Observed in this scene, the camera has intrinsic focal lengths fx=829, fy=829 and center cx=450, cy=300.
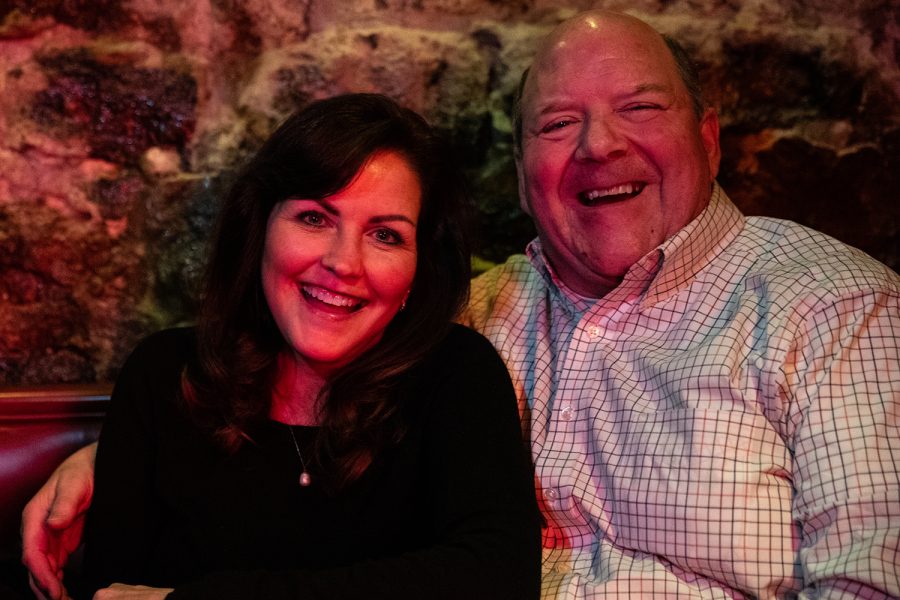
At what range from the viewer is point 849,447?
1302 mm

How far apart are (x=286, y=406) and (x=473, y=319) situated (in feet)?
1.65

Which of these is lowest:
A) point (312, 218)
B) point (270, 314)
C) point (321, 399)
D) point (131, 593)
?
point (131, 593)

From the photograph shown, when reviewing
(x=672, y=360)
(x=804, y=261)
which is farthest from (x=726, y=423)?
(x=804, y=261)

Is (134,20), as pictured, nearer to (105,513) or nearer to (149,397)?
(149,397)

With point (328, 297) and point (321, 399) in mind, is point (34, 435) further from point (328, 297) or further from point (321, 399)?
point (328, 297)

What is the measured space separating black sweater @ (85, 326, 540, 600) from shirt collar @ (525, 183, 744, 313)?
0.33m

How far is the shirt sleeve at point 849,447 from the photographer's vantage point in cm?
123

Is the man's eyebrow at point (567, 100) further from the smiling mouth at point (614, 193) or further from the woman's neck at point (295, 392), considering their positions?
the woman's neck at point (295, 392)

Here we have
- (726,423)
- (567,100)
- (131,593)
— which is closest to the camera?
(131,593)

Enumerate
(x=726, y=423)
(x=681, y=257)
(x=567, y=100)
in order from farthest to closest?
(x=567, y=100) → (x=681, y=257) → (x=726, y=423)

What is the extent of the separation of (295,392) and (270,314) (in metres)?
0.17

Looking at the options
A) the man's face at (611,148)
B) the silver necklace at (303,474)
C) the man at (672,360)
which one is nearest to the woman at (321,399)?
the silver necklace at (303,474)

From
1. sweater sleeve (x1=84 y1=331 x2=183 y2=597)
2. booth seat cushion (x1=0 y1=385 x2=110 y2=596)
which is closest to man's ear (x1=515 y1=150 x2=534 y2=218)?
sweater sleeve (x1=84 y1=331 x2=183 y2=597)

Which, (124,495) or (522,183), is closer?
(124,495)
